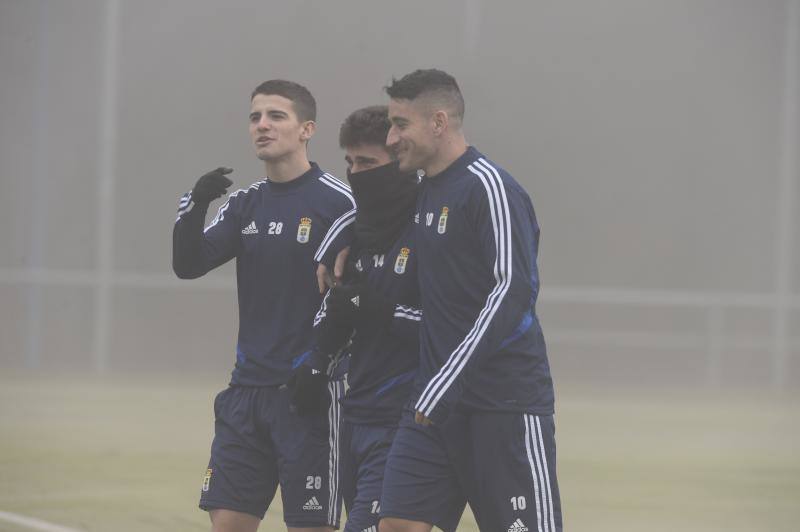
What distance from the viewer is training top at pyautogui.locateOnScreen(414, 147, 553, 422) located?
A: 3.76 metres

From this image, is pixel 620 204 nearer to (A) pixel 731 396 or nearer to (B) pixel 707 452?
(A) pixel 731 396

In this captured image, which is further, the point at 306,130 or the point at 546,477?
the point at 306,130

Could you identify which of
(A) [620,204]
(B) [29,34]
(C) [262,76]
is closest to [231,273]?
(C) [262,76]

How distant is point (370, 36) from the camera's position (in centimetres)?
1472

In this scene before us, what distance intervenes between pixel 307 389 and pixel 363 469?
0.33 m

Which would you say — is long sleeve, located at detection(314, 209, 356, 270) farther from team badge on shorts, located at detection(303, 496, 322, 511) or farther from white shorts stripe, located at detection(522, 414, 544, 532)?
white shorts stripe, located at detection(522, 414, 544, 532)

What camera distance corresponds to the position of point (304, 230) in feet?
15.5

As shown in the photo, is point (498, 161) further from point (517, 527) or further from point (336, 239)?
point (517, 527)

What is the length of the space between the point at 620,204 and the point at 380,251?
11464 millimetres

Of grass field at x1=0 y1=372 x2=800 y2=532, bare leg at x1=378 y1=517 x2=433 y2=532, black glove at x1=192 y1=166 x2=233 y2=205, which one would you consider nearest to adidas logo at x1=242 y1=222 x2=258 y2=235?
black glove at x1=192 y1=166 x2=233 y2=205

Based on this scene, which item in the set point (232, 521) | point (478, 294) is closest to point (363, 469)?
point (232, 521)

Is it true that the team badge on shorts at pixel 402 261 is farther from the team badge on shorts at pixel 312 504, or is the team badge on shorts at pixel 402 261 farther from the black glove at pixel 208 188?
the team badge on shorts at pixel 312 504

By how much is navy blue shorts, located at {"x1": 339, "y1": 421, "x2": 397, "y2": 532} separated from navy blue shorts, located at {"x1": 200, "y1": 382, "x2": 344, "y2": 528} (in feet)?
0.56

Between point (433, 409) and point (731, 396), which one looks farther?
point (731, 396)
